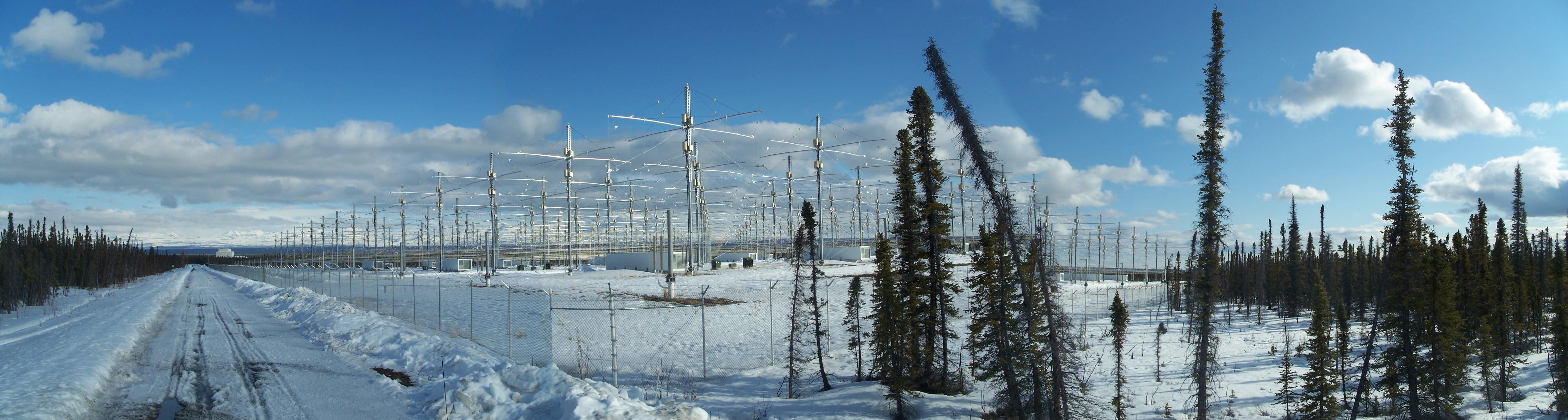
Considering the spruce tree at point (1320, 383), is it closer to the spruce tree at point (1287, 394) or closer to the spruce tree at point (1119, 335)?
the spruce tree at point (1287, 394)

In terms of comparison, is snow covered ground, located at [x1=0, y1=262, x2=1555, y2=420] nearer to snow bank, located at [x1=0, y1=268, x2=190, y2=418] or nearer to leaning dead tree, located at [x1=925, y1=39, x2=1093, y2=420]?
snow bank, located at [x1=0, y1=268, x2=190, y2=418]

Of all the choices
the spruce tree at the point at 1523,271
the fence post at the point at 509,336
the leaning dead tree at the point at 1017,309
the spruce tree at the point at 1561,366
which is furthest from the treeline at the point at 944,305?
the spruce tree at the point at 1523,271

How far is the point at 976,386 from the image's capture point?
1866cm

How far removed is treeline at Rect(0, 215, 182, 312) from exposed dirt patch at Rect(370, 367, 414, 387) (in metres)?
35.0

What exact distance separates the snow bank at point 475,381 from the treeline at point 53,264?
27909 millimetres

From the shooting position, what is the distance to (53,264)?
45.0 m

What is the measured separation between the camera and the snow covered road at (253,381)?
10.6 metres

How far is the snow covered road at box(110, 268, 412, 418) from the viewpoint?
10.6 m

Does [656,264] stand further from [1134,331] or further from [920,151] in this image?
[920,151]

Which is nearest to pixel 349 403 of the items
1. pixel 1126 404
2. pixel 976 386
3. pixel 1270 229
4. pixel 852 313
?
pixel 852 313

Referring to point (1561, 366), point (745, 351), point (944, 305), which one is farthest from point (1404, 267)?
point (745, 351)

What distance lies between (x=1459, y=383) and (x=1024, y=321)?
1963 cm

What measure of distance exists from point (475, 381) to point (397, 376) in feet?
11.1

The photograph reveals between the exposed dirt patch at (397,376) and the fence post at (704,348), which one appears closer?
the exposed dirt patch at (397,376)
